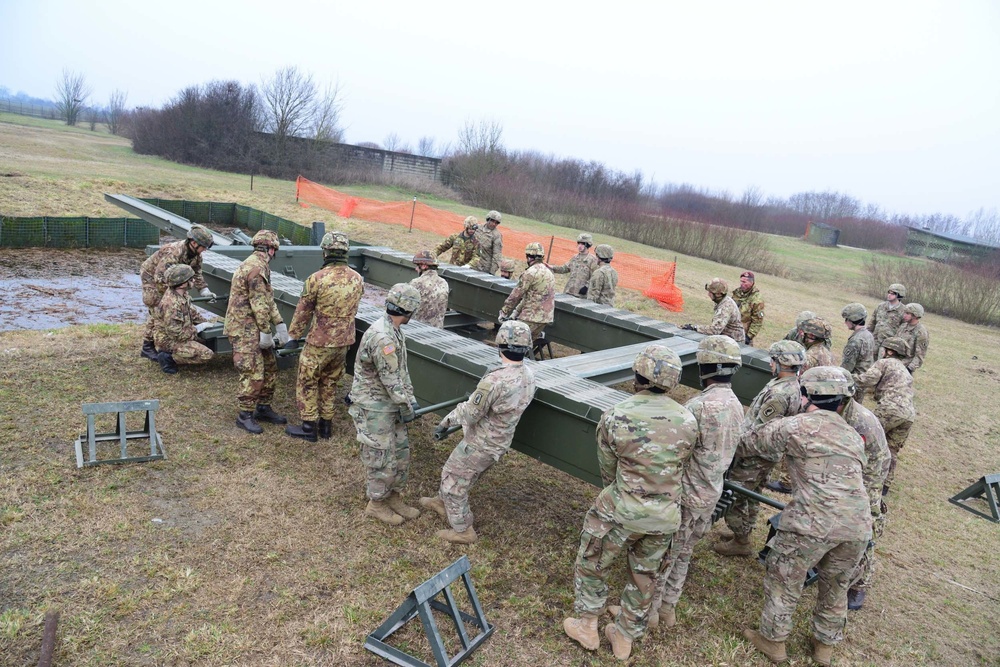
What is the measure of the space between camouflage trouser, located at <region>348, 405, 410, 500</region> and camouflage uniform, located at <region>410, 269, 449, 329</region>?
2.39 metres

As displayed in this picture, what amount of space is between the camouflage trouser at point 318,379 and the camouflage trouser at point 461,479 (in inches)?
65.4

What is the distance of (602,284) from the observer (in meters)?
8.96

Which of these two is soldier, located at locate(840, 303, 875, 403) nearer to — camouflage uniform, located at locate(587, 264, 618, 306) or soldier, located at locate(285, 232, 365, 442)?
camouflage uniform, located at locate(587, 264, 618, 306)

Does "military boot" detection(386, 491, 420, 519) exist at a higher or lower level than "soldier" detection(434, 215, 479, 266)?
lower

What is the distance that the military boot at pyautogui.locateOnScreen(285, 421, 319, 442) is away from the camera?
18.4 feet

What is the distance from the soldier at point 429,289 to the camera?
6.68 m

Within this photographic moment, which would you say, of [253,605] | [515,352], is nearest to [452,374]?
[515,352]

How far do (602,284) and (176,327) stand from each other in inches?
209

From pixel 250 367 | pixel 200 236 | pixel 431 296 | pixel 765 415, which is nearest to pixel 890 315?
pixel 765 415

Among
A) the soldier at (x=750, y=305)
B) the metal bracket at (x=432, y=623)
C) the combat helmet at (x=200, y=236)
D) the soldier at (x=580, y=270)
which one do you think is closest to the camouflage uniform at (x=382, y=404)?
the metal bracket at (x=432, y=623)

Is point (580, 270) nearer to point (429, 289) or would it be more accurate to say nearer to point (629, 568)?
point (429, 289)

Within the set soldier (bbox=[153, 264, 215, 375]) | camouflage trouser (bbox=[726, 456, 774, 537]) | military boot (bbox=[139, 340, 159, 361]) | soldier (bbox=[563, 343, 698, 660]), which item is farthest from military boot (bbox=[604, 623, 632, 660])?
military boot (bbox=[139, 340, 159, 361])

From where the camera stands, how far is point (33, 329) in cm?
730

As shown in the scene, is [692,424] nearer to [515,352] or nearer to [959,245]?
[515,352]
